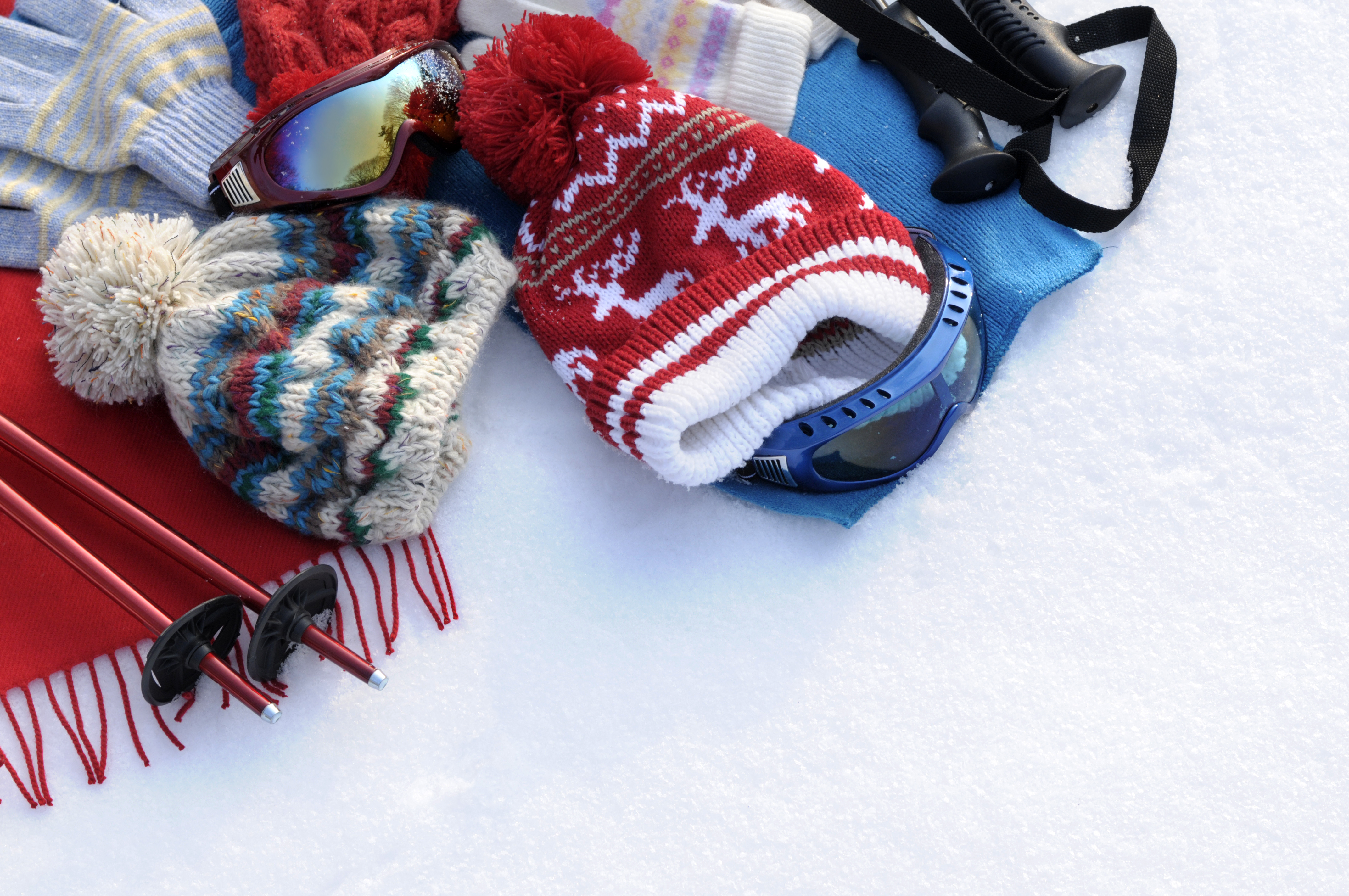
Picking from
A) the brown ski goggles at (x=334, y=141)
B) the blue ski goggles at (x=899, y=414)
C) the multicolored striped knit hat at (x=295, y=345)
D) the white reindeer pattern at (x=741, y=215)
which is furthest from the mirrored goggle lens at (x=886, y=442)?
the brown ski goggles at (x=334, y=141)

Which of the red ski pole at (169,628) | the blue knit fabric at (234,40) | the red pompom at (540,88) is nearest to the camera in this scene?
the red ski pole at (169,628)

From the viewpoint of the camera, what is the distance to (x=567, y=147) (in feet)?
2.48

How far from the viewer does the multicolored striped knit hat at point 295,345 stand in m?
0.68

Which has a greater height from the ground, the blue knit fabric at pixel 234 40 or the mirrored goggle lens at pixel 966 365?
the blue knit fabric at pixel 234 40

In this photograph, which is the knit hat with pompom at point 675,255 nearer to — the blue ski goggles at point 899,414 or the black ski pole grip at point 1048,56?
the blue ski goggles at point 899,414

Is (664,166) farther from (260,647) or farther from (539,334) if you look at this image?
(260,647)

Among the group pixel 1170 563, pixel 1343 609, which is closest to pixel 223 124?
pixel 1170 563

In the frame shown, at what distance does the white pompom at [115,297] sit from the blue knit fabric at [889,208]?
0.25 m

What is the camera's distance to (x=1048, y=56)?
0.83 metres

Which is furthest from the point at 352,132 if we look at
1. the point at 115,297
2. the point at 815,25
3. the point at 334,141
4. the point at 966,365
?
the point at 966,365

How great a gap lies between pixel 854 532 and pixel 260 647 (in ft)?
1.58

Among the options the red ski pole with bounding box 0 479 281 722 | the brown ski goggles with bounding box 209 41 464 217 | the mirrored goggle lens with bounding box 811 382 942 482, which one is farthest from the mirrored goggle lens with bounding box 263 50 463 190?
the mirrored goggle lens with bounding box 811 382 942 482

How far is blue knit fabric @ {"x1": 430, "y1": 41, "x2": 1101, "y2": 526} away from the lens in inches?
29.8

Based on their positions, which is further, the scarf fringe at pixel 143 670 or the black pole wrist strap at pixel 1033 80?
the black pole wrist strap at pixel 1033 80
